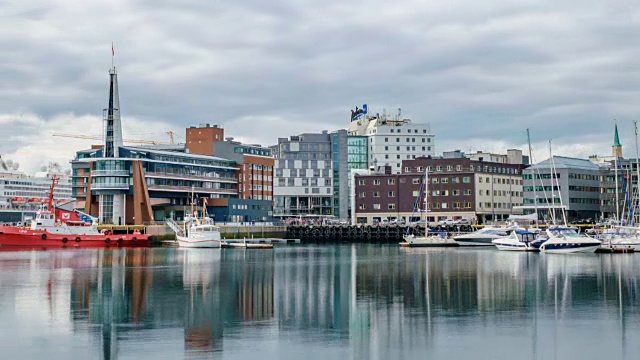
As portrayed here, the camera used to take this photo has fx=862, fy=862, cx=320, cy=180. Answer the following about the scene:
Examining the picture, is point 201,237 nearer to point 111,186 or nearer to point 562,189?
point 111,186

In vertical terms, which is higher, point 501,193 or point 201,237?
Result: point 501,193

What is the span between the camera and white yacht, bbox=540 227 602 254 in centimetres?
9138

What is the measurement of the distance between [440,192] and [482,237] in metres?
46.6

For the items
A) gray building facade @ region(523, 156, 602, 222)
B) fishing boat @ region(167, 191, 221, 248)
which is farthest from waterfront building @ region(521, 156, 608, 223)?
fishing boat @ region(167, 191, 221, 248)

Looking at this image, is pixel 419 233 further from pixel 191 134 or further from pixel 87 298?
pixel 87 298

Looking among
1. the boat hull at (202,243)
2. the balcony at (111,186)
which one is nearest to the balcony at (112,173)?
the balcony at (111,186)

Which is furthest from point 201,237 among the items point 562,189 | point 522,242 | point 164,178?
point 562,189

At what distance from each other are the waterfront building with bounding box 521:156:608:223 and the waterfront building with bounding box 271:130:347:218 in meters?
54.0

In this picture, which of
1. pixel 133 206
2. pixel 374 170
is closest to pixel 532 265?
pixel 133 206

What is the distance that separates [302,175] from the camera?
197375 millimetres

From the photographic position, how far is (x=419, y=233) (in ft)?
478

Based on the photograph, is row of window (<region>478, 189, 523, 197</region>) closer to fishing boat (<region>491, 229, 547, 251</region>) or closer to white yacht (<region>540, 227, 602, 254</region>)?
fishing boat (<region>491, 229, 547, 251</region>)

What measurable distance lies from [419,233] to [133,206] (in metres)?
48.1

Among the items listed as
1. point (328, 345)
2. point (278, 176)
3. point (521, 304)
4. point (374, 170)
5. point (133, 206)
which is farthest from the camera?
point (278, 176)
